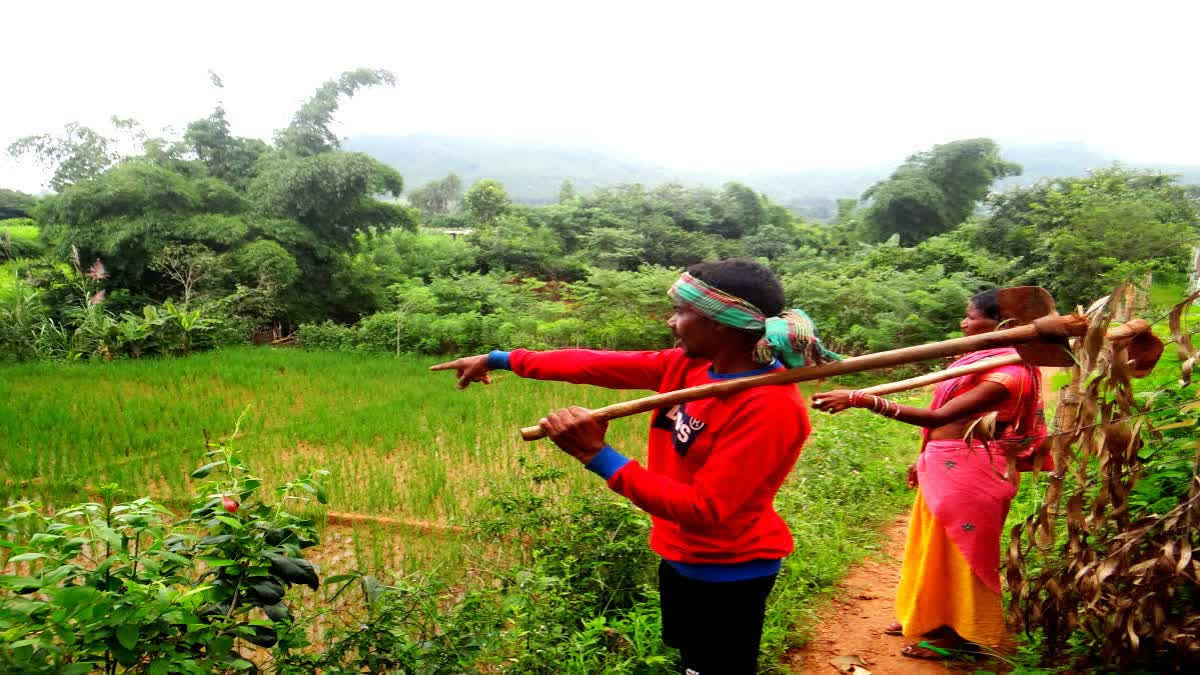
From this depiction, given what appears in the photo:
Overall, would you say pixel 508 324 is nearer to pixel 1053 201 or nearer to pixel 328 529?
pixel 328 529

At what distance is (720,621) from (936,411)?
49.6 inches

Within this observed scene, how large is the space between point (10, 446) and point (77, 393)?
6.99ft

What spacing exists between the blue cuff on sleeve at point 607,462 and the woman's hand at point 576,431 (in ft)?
0.04

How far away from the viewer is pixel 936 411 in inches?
94.6

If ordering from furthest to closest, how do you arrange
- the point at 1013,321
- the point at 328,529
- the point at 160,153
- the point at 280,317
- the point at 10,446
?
the point at 160,153 < the point at 280,317 < the point at 10,446 < the point at 328,529 < the point at 1013,321

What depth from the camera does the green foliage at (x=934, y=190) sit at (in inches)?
754

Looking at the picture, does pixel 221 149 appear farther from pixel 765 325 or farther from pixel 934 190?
pixel 934 190

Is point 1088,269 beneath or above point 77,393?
above

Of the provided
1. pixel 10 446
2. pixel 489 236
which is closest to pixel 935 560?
pixel 10 446

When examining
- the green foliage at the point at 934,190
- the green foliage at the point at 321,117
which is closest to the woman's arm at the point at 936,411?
the green foliage at the point at 321,117

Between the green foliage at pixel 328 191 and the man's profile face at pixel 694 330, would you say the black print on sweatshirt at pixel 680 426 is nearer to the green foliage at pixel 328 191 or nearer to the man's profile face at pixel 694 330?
the man's profile face at pixel 694 330

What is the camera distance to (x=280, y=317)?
12.6 meters

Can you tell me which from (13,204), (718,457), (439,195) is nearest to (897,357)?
(718,457)

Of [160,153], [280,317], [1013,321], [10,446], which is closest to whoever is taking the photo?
[1013,321]
